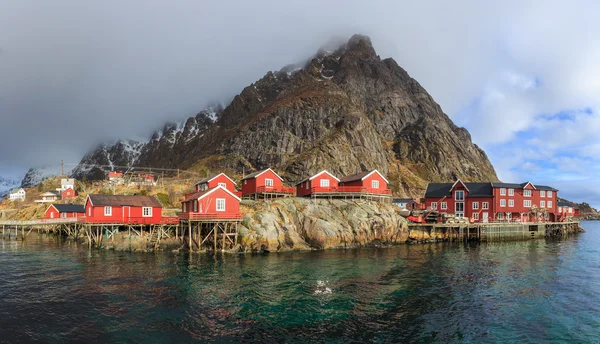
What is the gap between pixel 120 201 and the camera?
190 ft

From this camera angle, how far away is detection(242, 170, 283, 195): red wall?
70.2 meters

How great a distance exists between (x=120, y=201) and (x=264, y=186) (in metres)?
24.9

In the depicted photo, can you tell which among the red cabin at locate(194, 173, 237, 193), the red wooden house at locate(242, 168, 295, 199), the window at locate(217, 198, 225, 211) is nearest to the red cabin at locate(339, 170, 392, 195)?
the red wooden house at locate(242, 168, 295, 199)

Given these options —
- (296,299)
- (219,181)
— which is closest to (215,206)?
(219,181)

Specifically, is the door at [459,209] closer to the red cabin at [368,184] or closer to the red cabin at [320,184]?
the red cabin at [368,184]

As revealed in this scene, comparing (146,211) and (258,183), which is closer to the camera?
(146,211)

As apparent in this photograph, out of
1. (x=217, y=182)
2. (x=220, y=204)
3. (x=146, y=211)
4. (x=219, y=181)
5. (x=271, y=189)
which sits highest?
(x=219, y=181)

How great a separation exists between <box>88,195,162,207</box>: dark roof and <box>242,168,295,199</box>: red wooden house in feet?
59.5

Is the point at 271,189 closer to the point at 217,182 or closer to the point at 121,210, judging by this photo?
the point at 217,182

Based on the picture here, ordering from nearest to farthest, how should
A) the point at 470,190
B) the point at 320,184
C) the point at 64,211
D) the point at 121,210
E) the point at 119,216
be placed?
the point at 119,216
the point at 121,210
the point at 320,184
the point at 64,211
the point at 470,190

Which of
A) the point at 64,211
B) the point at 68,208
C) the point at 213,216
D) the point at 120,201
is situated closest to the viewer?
the point at 213,216

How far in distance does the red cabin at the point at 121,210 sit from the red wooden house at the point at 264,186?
18.4 m

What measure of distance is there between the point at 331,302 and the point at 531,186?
74.5 metres

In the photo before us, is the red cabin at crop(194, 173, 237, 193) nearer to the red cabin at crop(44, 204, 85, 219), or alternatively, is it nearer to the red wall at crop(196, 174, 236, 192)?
the red wall at crop(196, 174, 236, 192)
